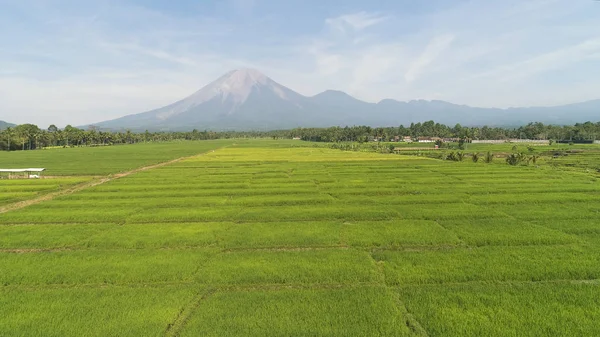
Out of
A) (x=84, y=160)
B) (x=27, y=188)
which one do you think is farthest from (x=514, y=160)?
(x=84, y=160)

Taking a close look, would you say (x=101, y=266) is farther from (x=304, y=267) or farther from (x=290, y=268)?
(x=304, y=267)

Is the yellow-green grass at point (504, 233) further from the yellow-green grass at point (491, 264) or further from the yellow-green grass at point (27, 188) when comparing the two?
the yellow-green grass at point (27, 188)

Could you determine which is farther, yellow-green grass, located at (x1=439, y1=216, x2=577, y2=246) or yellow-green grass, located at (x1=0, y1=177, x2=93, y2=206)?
yellow-green grass, located at (x1=0, y1=177, x2=93, y2=206)

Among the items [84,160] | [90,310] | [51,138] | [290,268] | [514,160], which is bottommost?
[90,310]

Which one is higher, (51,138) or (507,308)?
(51,138)

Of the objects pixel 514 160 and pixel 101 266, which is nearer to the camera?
pixel 101 266

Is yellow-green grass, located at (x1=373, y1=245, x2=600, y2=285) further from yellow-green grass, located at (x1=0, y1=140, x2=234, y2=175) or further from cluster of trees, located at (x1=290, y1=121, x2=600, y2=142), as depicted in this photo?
cluster of trees, located at (x1=290, y1=121, x2=600, y2=142)

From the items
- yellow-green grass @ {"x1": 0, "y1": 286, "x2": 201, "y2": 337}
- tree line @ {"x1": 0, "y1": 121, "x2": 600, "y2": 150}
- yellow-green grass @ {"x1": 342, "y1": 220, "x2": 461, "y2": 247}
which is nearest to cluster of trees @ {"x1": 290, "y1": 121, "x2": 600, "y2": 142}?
tree line @ {"x1": 0, "y1": 121, "x2": 600, "y2": 150}

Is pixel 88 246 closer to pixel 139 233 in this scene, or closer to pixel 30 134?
pixel 139 233
